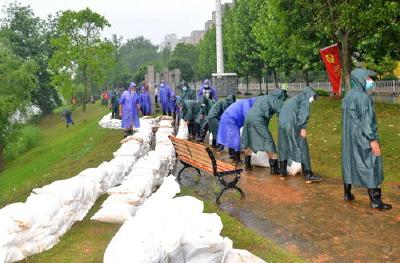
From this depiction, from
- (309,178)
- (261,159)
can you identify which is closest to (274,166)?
(261,159)

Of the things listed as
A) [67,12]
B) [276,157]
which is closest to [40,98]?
[67,12]

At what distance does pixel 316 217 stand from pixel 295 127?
2.20 metres

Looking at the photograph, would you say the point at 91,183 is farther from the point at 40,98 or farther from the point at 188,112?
the point at 40,98

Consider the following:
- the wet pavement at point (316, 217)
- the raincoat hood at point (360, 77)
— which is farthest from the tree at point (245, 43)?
the raincoat hood at point (360, 77)

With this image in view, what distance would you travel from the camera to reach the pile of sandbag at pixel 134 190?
6.24 meters

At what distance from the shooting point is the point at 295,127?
812cm

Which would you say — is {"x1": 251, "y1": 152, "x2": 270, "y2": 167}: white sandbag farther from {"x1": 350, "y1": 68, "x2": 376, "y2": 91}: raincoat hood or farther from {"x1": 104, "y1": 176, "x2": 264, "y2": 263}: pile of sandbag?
{"x1": 104, "y1": 176, "x2": 264, "y2": 263}: pile of sandbag

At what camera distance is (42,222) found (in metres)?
5.56

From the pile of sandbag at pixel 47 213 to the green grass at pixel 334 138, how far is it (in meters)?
4.47

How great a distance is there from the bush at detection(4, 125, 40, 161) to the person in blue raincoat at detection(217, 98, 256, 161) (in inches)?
686

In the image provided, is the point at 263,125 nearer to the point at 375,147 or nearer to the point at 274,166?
the point at 274,166

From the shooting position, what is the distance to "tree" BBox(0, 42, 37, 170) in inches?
898

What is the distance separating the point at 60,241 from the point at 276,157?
4.56 metres

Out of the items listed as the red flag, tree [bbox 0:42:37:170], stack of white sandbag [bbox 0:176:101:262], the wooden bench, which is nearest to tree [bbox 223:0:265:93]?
tree [bbox 0:42:37:170]
